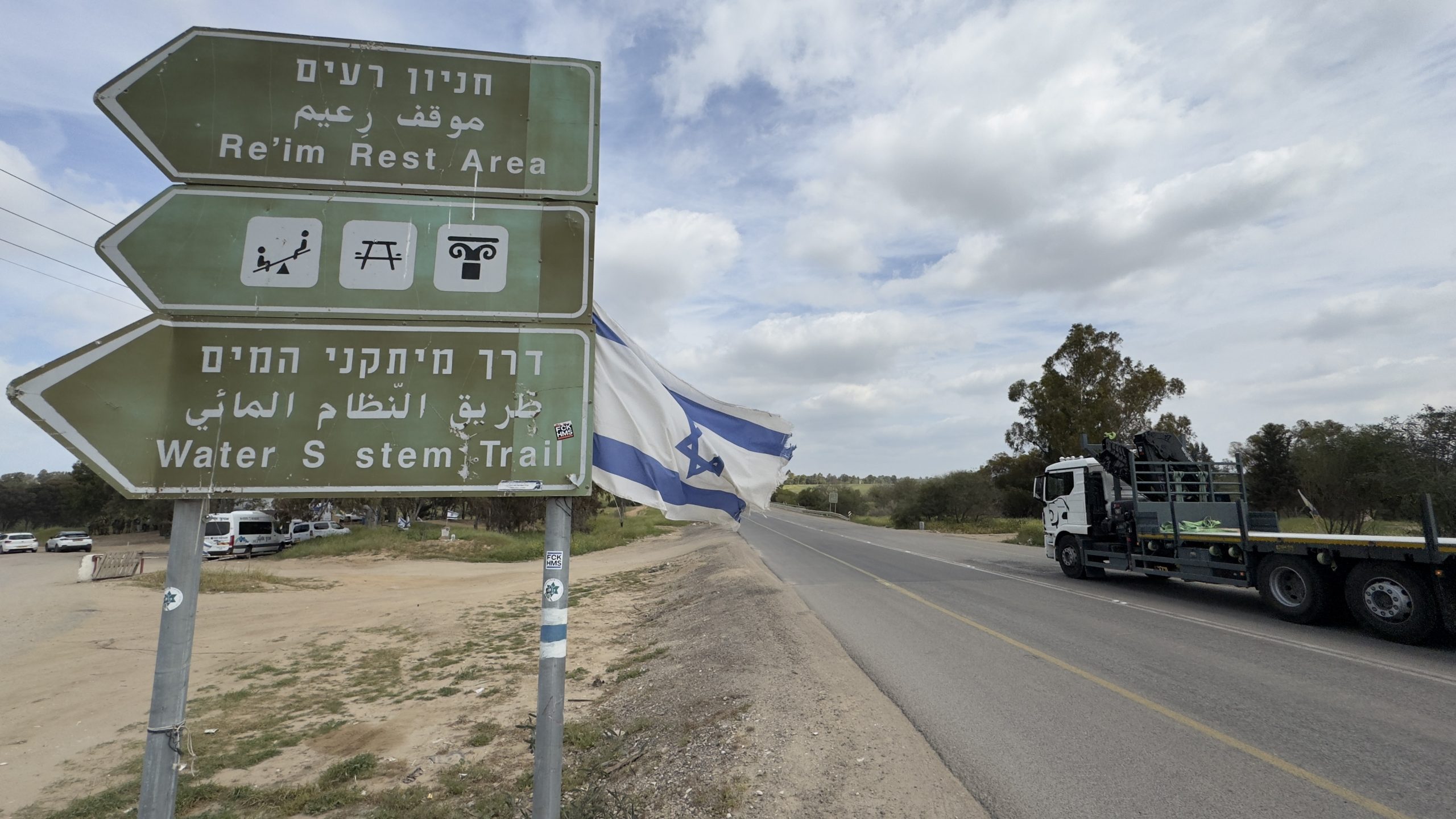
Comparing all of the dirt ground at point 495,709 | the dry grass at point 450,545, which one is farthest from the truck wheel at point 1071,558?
the dry grass at point 450,545

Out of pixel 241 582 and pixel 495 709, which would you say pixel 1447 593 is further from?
pixel 241 582

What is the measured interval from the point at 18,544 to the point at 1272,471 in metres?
72.7

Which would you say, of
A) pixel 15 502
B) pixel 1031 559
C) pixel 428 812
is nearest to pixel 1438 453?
pixel 1031 559

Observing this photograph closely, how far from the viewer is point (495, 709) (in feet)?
22.7

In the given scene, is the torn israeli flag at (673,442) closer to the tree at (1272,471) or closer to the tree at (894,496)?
the tree at (1272,471)

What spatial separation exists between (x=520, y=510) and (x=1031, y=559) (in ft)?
101

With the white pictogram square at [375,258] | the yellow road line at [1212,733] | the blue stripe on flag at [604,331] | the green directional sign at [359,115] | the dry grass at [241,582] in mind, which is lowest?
the dry grass at [241,582]

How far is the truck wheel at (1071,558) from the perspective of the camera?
13875 millimetres

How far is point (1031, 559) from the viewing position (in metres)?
18.7

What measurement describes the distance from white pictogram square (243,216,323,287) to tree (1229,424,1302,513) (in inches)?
1615

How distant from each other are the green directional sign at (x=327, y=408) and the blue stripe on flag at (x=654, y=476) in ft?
1.00

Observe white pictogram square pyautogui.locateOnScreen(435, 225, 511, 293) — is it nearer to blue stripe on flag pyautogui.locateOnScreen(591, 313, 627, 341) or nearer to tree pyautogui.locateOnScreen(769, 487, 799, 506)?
blue stripe on flag pyautogui.locateOnScreen(591, 313, 627, 341)

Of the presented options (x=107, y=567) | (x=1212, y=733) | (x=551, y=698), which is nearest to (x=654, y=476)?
(x=551, y=698)

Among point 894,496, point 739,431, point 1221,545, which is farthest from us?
point 894,496
